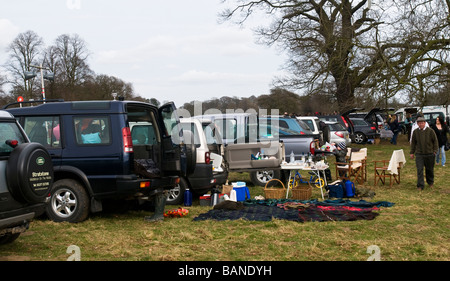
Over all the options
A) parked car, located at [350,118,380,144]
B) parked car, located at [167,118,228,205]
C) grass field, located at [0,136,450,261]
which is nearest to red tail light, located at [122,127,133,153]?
grass field, located at [0,136,450,261]

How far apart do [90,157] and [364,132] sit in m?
23.5

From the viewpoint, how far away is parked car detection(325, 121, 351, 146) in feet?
70.6

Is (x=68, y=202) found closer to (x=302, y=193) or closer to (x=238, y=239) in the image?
(x=238, y=239)

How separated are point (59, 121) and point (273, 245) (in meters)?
4.11

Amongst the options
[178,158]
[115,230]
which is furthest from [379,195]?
[115,230]

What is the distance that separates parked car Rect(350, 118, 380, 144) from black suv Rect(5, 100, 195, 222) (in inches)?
877

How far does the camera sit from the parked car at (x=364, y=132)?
28517 mm

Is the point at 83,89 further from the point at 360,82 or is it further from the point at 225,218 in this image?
the point at 225,218

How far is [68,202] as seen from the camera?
784 cm

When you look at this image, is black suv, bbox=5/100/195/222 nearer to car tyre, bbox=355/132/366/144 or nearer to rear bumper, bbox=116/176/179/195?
rear bumper, bbox=116/176/179/195

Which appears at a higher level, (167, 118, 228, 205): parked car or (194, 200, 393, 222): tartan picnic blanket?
(167, 118, 228, 205): parked car

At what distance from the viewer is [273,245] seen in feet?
20.7

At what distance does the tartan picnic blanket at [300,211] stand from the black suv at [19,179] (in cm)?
305

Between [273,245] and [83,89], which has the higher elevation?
[83,89]
